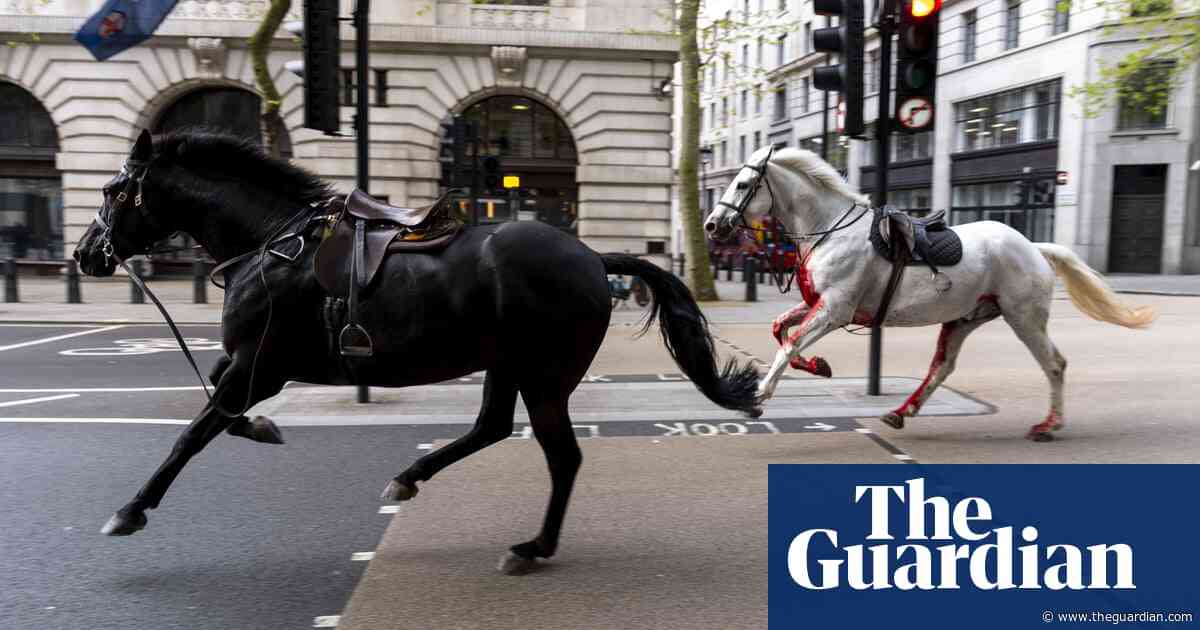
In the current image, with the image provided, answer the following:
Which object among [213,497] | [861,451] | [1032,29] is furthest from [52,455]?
[1032,29]

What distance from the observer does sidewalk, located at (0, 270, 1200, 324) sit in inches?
623

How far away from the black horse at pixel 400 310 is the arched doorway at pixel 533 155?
19.4m

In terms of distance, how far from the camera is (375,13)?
76.8ft

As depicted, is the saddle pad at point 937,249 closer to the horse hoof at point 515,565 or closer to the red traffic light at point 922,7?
the red traffic light at point 922,7

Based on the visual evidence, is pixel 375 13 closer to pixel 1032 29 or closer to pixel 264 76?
pixel 264 76

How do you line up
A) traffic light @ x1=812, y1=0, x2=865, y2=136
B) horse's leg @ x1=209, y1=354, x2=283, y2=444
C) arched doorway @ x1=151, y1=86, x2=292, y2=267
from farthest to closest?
arched doorway @ x1=151, y1=86, x2=292, y2=267 < traffic light @ x1=812, y1=0, x2=865, y2=136 < horse's leg @ x1=209, y1=354, x2=283, y2=444

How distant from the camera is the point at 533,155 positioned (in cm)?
2488

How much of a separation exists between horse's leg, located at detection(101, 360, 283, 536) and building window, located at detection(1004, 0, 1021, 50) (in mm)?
34345

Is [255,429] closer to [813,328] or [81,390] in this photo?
[813,328]

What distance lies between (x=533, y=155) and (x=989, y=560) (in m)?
22.8

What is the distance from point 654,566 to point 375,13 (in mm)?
22624

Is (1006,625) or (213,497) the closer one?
(1006,625)

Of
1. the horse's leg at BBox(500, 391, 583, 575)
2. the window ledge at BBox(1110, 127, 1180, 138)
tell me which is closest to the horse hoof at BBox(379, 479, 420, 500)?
the horse's leg at BBox(500, 391, 583, 575)

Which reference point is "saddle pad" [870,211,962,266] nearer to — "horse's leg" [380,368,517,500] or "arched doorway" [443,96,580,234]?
"horse's leg" [380,368,517,500]
